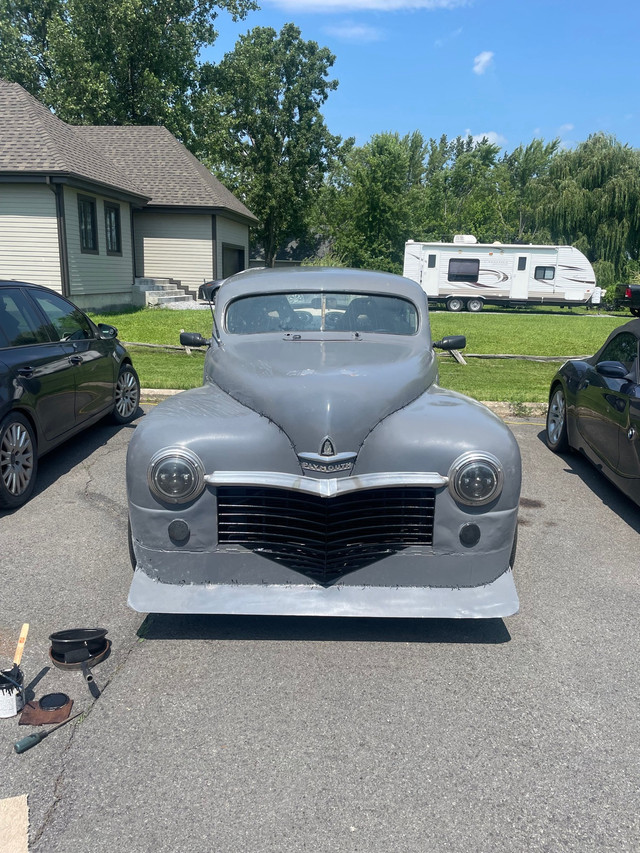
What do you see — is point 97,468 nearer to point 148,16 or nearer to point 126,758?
point 126,758

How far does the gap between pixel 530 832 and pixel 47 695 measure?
215 centimetres

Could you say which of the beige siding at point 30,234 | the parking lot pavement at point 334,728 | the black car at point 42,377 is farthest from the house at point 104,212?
the parking lot pavement at point 334,728

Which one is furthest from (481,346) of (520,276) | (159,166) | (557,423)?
(520,276)

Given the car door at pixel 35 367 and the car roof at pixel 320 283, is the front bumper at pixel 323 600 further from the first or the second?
the car door at pixel 35 367

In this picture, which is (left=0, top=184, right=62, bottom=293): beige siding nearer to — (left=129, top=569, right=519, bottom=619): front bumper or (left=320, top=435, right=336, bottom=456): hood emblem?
(left=129, top=569, right=519, bottom=619): front bumper

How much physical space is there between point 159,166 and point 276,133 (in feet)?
73.1

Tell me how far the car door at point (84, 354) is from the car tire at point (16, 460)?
1122mm

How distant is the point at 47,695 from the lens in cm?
321

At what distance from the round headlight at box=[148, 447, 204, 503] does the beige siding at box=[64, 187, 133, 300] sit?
18.9m

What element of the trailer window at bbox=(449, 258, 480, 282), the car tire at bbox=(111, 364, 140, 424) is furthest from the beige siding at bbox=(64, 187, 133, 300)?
the trailer window at bbox=(449, 258, 480, 282)

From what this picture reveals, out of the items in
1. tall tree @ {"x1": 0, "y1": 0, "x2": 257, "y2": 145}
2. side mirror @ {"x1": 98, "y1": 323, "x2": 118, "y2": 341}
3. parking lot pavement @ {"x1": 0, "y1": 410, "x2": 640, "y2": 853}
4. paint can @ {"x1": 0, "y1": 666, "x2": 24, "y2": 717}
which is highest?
tall tree @ {"x1": 0, "y1": 0, "x2": 257, "y2": 145}

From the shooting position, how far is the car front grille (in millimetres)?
3484

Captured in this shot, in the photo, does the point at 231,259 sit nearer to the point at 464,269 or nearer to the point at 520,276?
the point at 464,269

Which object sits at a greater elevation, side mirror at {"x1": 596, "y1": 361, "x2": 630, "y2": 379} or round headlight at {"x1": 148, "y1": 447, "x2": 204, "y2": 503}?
side mirror at {"x1": 596, "y1": 361, "x2": 630, "y2": 379}
